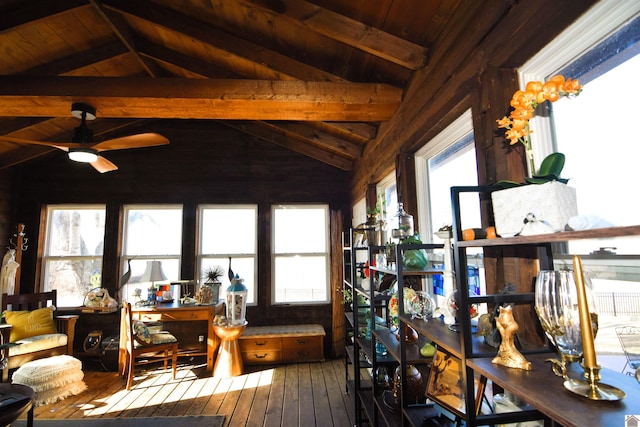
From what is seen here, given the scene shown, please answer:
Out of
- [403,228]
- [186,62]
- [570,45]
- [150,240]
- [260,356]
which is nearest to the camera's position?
[570,45]

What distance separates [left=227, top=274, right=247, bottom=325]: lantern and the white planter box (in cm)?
350

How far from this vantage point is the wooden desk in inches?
153

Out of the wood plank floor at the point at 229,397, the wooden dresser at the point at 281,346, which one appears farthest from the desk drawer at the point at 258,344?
the wood plank floor at the point at 229,397

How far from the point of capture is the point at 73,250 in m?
4.85

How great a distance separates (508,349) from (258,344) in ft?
12.8

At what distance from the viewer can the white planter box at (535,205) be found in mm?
813

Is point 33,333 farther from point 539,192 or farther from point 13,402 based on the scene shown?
point 539,192

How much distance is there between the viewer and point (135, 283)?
190 inches

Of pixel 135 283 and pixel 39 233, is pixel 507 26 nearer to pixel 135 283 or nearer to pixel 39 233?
pixel 135 283

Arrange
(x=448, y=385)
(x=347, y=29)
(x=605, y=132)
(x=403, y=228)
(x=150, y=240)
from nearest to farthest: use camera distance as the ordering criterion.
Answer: (x=605, y=132)
(x=448, y=385)
(x=403, y=228)
(x=347, y=29)
(x=150, y=240)

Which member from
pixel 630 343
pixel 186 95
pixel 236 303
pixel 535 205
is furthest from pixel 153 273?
pixel 630 343

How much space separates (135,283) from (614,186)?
5467 mm

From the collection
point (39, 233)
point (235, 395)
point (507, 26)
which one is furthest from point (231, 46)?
point (39, 233)

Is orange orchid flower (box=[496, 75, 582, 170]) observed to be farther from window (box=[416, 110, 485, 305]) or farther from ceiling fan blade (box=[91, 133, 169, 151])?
ceiling fan blade (box=[91, 133, 169, 151])
